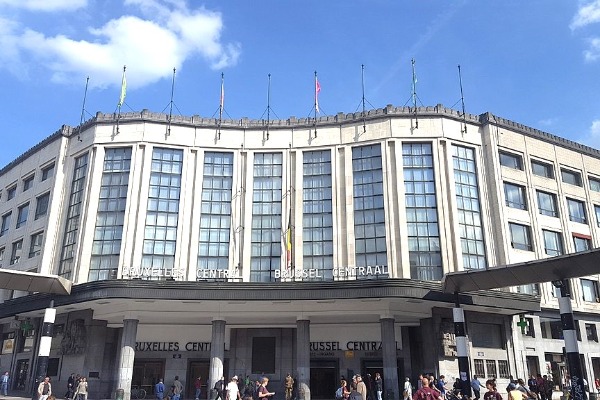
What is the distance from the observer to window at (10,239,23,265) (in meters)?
53.6

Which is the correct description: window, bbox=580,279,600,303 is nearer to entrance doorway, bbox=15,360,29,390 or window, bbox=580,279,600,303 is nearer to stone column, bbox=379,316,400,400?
stone column, bbox=379,316,400,400

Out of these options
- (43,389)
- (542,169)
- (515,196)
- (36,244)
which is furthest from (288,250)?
(542,169)

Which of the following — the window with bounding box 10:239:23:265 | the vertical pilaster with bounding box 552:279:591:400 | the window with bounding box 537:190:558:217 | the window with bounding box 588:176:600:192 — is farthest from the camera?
the window with bounding box 588:176:600:192

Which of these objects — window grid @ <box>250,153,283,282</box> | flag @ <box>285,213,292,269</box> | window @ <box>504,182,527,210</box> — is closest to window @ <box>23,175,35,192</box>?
window grid @ <box>250,153,283,282</box>

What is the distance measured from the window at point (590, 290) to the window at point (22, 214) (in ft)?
178

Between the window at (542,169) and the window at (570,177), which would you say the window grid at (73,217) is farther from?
the window at (570,177)

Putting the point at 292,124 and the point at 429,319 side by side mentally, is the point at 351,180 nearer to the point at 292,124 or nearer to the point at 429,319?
the point at 292,124

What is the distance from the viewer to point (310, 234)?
4550 cm

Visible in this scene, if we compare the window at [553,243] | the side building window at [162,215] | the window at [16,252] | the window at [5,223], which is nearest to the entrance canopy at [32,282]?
the side building window at [162,215]

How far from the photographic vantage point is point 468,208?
45.6 meters

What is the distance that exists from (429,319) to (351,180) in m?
13.3

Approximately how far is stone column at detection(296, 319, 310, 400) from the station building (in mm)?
160

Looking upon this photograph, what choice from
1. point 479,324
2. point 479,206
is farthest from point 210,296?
point 479,206

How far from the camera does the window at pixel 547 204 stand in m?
49.7
